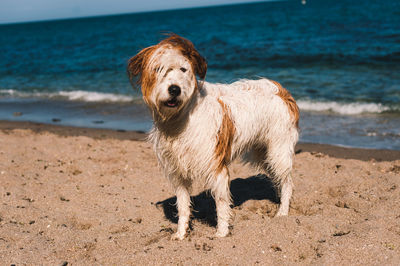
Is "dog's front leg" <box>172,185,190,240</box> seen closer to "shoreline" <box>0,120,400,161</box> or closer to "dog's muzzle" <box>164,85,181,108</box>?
"dog's muzzle" <box>164,85,181,108</box>

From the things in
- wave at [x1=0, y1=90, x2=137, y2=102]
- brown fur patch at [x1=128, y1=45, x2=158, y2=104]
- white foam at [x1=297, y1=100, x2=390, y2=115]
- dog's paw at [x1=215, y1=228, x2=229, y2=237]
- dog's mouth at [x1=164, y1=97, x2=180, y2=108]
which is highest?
brown fur patch at [x1=128, y1=45, x2=158, y2=104]

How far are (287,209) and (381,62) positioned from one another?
1444cm

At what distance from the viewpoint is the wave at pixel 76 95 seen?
14.5 metres

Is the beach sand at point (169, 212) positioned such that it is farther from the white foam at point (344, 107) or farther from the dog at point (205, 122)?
the white foam at point (344, 107)

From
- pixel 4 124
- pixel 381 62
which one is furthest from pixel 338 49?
pixel 4 124

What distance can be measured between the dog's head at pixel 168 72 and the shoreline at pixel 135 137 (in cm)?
445

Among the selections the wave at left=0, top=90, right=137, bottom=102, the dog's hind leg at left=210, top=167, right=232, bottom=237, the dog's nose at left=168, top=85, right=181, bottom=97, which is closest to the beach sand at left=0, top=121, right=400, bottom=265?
the dog's hind leg at left=210, top=167, right=232, bottom=237

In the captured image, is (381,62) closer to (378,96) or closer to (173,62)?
(378,96)

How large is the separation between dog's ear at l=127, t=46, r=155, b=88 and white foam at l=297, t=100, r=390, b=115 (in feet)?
27.7

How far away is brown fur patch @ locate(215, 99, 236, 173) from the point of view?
4.14 metres

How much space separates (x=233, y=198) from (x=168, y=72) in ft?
9.42

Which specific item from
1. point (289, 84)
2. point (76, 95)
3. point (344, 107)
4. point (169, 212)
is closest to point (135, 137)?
point (169, 212)

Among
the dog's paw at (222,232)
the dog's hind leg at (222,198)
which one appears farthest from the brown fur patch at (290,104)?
the dog's paw at (222,232)

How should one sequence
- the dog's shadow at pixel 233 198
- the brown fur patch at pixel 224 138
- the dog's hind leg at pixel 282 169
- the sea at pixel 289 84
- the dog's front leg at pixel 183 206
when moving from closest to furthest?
the brown fur patch at pixel 224 138 → the dog's front leg at pixel 183 206 → the dog's hind leg at pixel 282 169 → the dog's shadow at pixel 233 198 → the sea at pixel 289 84
